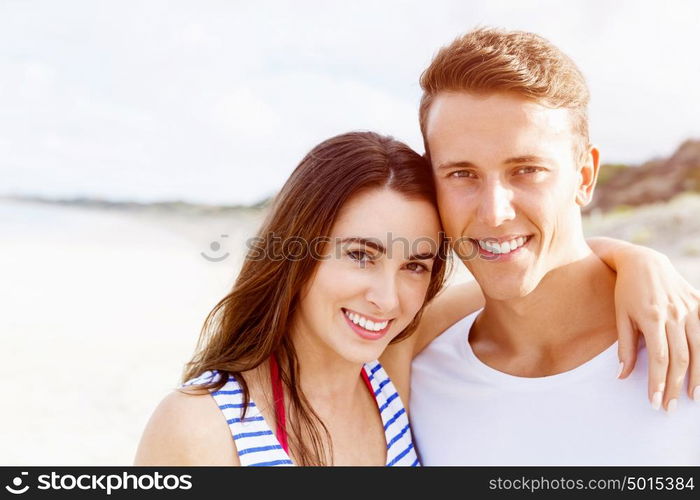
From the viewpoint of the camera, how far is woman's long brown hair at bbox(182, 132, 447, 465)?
2.80 meters

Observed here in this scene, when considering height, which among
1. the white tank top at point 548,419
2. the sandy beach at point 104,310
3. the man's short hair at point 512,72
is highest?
the sandy beach at point 104,310

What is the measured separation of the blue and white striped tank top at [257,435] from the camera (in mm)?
2549

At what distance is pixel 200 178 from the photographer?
112 feet

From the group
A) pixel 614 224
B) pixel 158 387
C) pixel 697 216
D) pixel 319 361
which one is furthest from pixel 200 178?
pixel 319 361

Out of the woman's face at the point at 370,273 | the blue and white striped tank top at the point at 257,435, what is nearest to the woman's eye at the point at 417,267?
the woman's face at the point at 370,273

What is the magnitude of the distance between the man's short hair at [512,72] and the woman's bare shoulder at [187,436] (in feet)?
4.89

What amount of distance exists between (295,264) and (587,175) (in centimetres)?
137

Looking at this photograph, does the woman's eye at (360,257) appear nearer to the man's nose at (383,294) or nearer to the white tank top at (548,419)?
the man's nose at (383,294)

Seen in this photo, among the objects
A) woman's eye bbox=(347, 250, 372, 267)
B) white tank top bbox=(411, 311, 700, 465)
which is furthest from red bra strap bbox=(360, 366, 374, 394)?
woman's eye bbox=(347, 250, 372, 267)

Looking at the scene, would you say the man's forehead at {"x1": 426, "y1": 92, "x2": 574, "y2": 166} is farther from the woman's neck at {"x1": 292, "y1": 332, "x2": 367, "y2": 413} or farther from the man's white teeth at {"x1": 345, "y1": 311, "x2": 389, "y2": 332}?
the woman's neck at {"x1": 292, "y1": 332, "x2": 367, "y2": 413}

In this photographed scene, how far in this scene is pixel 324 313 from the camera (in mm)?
2846

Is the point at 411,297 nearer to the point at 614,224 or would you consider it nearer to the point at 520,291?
the point at 520,291

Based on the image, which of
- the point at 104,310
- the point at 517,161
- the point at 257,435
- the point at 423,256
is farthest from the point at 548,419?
the point at 104,310

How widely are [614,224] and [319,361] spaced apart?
20.1 m
